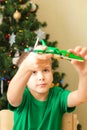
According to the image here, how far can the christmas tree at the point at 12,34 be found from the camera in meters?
1.67

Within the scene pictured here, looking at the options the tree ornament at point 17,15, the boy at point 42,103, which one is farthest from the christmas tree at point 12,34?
the boy at point 42,103

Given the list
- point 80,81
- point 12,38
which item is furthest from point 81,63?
point 12,38

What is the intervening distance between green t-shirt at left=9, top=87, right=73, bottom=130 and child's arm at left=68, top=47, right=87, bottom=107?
4 centimetres

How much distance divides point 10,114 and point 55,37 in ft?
3.70

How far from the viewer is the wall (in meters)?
2.25

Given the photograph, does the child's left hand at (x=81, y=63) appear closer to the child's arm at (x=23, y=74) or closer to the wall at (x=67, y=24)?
the child's arm at (x=23, y=74)

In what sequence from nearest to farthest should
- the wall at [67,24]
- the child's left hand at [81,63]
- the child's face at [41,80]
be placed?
the child's left hand at [81,63] < the child's face at [41,80] < the wall at [67,24]

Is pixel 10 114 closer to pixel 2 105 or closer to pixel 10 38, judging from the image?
pixel 2 105

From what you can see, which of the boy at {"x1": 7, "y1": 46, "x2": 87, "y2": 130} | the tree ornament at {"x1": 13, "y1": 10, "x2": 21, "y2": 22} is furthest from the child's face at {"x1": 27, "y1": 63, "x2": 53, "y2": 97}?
the tree ornament at {"x1": 13, "y1": 10, "x2": 21, "y2": 22}

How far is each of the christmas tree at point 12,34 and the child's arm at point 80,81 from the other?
0.56 metres

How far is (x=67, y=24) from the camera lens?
229cm

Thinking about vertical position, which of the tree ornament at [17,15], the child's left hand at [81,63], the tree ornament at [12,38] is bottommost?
the child's left hand at [81,63]

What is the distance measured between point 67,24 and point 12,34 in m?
0.70

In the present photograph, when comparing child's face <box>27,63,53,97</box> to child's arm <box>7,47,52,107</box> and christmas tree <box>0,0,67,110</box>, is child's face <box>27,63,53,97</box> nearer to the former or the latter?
child's arm <box>7,47,52,107</box>
